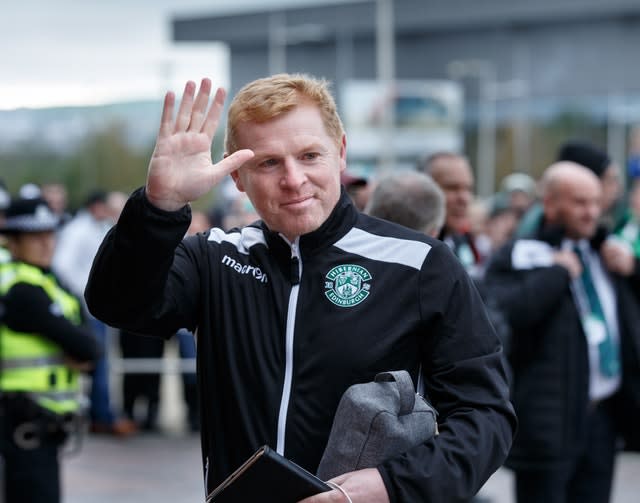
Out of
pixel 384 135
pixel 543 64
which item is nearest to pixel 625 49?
pixel 543 64

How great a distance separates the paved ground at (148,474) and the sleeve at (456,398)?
588 centimetres

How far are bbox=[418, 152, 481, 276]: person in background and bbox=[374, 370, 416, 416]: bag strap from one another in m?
3.25

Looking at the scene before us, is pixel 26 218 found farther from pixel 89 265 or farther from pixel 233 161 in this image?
pixel 89 265

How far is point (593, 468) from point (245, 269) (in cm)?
338

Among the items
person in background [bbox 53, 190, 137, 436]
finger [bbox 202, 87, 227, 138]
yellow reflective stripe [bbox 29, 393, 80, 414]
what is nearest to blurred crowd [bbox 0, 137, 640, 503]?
yellow reflective stripe [bbox 29, 393, 80, 414]

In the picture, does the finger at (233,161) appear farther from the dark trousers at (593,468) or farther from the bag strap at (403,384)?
the dark trousers at (593,468)

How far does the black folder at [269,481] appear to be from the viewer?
2.45m

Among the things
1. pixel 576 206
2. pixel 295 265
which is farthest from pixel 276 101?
pixel 576 206

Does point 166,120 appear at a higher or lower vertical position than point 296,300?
higher

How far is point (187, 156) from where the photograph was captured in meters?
2.56

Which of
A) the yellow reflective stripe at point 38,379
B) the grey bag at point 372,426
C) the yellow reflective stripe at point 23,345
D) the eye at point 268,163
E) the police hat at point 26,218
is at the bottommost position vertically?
the yellow reflective stripe at point 38,379

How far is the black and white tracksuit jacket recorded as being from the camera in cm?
256

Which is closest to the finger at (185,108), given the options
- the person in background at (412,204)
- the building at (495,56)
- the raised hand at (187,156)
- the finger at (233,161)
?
the raised hand at (187,156)

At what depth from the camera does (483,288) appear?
5.76 meters
